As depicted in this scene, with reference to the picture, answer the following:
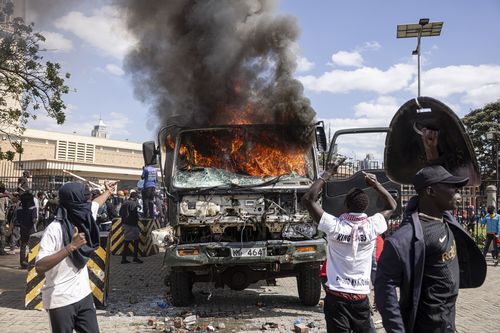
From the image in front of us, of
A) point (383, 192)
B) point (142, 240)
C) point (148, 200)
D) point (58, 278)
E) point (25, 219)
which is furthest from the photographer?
point (148, 200)

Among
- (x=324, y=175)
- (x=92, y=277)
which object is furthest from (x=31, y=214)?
(x=324, y=175)

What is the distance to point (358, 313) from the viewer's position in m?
3.64

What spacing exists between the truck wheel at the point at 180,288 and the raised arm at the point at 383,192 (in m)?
3.81

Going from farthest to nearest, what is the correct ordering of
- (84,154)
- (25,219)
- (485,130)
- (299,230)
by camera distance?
1. (84,154)
2. (485,130)
3. (25,219)
4. (299,230)

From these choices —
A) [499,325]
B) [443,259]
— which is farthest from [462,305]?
[443,259]

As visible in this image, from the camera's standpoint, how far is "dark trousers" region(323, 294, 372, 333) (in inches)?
141

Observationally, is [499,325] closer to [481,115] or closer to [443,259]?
[443,259]

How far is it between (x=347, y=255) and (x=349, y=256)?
0.06 ft

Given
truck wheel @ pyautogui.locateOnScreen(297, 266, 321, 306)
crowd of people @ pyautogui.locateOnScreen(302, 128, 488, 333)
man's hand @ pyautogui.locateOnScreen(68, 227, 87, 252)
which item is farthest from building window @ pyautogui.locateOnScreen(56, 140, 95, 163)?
crowd of people @ pyautogui.locateOnScreen(302, 128, 488, 333)

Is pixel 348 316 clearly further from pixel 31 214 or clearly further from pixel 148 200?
pixel 148 200

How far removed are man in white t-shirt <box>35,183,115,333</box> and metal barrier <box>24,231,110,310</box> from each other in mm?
3505

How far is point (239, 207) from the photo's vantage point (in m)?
6.79

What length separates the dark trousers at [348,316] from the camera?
3.59 meters

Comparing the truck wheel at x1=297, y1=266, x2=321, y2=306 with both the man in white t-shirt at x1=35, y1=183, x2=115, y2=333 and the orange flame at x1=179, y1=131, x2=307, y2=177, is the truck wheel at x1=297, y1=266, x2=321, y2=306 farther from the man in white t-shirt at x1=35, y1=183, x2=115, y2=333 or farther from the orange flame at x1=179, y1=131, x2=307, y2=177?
the man in white t-shirt at x1=35, y1=183, x2=115, y2=333
